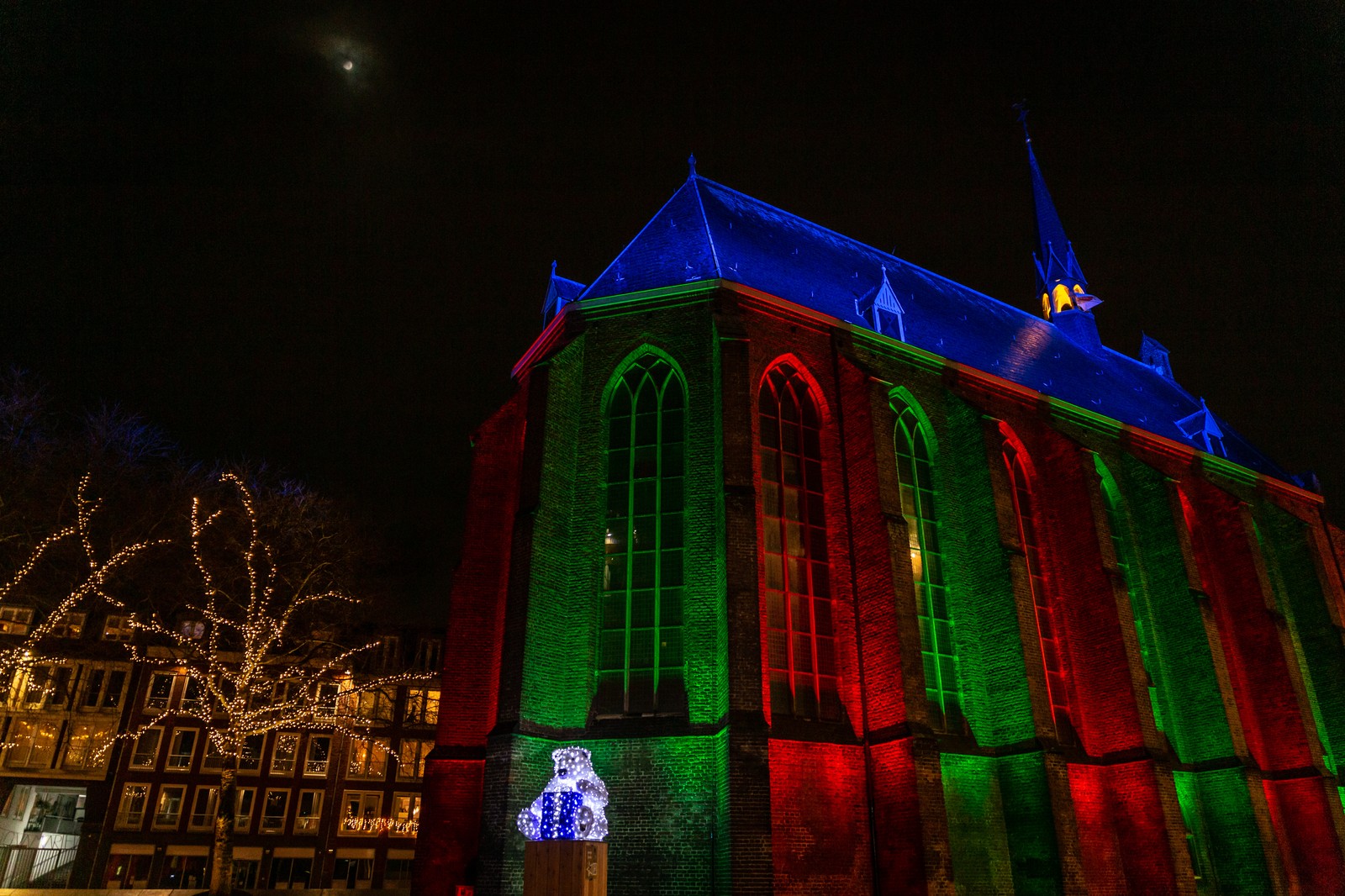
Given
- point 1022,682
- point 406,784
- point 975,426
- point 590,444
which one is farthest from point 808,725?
point 406,784

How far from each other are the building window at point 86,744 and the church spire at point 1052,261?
36.9 metres

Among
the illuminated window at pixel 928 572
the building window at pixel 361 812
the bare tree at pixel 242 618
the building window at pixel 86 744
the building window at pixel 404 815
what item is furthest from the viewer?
the building window at pixel 404 815

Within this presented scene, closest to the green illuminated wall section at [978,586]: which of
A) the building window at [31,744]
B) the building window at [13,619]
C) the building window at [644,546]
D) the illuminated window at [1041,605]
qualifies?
the illuminated window at [1041,605]

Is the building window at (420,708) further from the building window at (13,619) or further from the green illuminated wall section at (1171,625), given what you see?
the green illuminated wall section at (1171,625)

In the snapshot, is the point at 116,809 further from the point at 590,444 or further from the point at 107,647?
the point at 590,444

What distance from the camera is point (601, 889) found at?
967 cm

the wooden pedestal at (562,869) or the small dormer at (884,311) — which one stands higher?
the small dormer at (884,311)

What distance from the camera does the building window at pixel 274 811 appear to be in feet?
98.2

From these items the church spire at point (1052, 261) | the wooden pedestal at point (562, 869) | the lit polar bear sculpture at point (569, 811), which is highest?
the church spire at point (1052, 261)

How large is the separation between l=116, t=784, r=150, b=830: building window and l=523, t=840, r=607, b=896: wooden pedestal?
2608 centimetres

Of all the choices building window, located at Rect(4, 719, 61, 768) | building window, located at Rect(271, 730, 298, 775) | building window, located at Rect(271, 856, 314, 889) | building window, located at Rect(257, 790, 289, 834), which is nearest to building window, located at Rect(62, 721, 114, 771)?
building window, located at Rect(4, 719, 61, 768)

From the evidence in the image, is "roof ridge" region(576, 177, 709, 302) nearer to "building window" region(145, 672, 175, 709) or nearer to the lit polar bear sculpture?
the lit polar bear sculpture

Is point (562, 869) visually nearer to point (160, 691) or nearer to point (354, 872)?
point (354, 872)

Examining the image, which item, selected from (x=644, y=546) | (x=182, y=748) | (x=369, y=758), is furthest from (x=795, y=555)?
(x=182, y=748)
